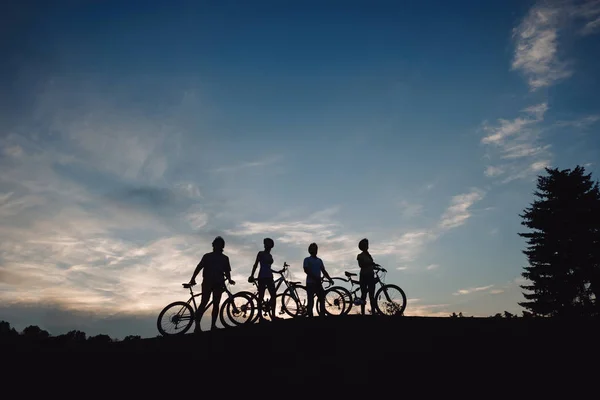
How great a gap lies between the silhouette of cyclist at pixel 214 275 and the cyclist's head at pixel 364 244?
4.68 m

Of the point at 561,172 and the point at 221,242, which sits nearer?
the point at 221,242

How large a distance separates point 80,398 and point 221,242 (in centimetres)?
562

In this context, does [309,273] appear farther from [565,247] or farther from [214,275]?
[565,247]

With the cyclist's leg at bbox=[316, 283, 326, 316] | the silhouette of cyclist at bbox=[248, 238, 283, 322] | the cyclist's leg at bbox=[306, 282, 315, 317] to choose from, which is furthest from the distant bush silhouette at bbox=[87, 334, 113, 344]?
the cyclist's leg at bbox=[316, 283, 326, 316]

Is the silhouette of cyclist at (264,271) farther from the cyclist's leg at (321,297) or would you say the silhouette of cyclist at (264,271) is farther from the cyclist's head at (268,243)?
the cyclist's leg at (321,297)

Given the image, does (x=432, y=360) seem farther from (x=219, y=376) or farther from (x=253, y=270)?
(x=253, y=270)

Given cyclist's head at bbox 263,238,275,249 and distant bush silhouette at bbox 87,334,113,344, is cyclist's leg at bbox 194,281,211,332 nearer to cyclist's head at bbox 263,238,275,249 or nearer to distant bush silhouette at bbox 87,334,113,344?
cyclist's head at bbox 263,238,275,249

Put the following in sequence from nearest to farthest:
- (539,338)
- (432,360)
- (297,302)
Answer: (432,360), (539,338), (297,302)

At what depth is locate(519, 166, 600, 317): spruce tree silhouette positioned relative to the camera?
92.0 ft

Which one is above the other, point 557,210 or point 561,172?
point 561,172

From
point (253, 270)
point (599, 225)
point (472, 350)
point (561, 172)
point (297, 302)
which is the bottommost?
point (472, 350)

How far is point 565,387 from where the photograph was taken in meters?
6.09

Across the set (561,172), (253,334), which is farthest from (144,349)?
(561,172)

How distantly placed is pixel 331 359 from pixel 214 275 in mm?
4608
